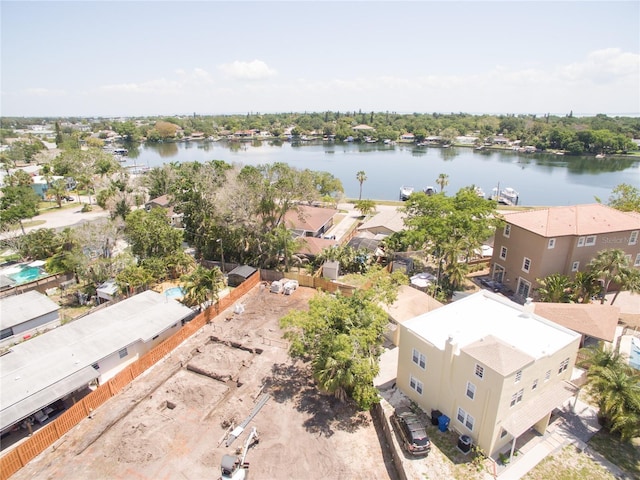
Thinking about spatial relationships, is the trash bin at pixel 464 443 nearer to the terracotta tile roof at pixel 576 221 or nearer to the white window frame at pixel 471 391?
the white window frame at pixel 471 391

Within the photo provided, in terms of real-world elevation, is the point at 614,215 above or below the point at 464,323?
above

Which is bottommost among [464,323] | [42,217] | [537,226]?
[42,217]

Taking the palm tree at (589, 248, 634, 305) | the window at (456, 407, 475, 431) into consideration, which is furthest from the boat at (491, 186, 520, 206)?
A: the window at (456, 407, 475, 431)

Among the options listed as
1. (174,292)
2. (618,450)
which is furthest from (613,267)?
(174,292)

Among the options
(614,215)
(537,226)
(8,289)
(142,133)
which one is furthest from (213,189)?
(142,133)

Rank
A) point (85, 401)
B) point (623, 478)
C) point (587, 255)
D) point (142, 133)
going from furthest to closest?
point (142, 133) → point (587, 255) → point (85, 401) → point (623, 478)

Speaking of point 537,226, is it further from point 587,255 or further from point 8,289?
point 8,289

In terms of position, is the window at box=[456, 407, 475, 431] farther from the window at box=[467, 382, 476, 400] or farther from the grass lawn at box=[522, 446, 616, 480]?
the grass lawn at box=[522, 446, 616, 480]
